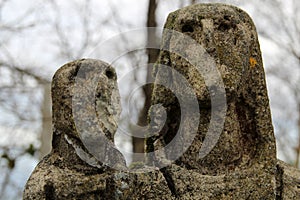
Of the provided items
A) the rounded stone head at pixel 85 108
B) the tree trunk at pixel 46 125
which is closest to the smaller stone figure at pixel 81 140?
the rounded stone head at pixel 85 108

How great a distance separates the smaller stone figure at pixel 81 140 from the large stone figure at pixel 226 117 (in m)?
0.33

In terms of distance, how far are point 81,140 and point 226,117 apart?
98cm

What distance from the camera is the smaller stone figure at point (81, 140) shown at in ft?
12.5

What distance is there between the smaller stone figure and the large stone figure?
1.10 ft

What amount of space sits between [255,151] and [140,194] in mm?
837

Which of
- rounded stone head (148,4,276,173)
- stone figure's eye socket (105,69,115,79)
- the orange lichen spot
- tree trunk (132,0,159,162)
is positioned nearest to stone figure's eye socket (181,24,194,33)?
rounded stone head (148,4,276,173)

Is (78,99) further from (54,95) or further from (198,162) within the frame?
(198,162)

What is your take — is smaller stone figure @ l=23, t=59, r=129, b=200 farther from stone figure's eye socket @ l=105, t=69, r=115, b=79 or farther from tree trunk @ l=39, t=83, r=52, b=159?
tree trunk @ l=39, t=83, r=52, b=159

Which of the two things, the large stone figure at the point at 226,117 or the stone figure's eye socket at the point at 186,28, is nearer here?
the large stone figure at the point at 226,117

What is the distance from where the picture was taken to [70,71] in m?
4.11

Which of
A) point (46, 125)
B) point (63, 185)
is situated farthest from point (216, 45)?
point (46, 125)

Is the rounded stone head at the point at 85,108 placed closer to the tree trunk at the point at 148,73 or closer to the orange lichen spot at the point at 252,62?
the orange lichen spot at the point at 252,62

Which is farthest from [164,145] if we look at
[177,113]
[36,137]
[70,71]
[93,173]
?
[36,137]

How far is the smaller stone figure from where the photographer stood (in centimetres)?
382
